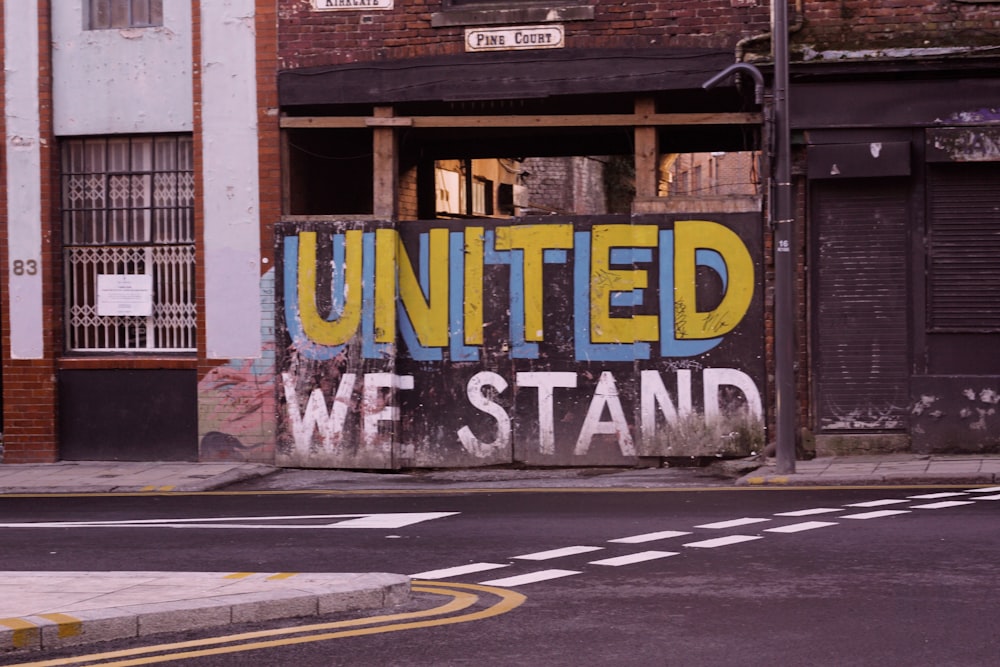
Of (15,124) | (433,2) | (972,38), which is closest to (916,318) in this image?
(972,38)

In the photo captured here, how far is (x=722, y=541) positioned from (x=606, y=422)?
6.63 metres

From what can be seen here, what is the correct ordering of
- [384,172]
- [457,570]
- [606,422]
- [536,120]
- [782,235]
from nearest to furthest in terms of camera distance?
1. [457,570]
2. [782,235]
3. [606,422]
4. [536,120]
5. [384,172]

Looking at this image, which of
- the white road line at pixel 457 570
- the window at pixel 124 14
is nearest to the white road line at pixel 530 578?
the white road line at pixel 457 570

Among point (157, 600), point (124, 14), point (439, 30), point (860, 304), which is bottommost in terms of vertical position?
point (157, 600)

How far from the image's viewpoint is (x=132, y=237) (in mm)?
18094

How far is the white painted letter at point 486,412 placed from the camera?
55.9 ft

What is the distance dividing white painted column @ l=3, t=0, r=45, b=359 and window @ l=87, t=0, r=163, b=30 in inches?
26.2

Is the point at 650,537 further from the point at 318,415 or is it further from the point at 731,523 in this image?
the point at 318,415

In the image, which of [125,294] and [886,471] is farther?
[125,294]

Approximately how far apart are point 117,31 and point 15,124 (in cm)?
162

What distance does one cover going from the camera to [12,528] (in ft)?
39.8

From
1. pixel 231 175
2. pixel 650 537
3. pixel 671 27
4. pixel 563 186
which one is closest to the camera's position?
pixel 650 537

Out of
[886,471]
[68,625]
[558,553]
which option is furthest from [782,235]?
[68,625]

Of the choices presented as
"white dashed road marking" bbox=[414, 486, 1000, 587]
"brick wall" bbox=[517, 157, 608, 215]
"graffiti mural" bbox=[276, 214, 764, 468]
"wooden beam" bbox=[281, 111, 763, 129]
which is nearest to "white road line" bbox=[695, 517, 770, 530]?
"white dashed road marking" bbox=[414, 486, 1000, 587]
